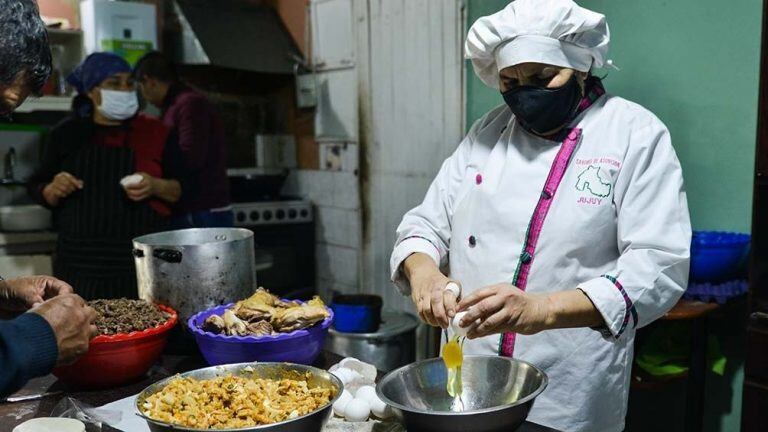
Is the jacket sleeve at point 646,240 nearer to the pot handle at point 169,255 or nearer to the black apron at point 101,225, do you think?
the pot handle at point 169,255

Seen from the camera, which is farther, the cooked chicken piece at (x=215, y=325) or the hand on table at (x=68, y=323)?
the cooked chicken piece at (x=215, y=325)

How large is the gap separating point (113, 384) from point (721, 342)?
238 centimetres

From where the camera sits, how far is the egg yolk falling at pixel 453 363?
4.68 ft

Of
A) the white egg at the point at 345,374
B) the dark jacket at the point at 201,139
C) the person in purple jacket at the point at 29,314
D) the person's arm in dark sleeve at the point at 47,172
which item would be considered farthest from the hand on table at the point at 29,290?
the dark jacket at the point at 201,139

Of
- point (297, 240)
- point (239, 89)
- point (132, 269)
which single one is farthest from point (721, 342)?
point (239, 89)

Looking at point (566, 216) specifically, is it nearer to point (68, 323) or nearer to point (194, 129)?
point (68, 323)

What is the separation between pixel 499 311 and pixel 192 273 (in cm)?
90

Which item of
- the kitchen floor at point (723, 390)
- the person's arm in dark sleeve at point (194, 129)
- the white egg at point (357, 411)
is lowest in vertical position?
the kitchen floor at point (723, 390)

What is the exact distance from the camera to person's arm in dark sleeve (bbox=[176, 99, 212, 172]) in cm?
387

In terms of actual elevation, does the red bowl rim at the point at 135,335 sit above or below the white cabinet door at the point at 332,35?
below

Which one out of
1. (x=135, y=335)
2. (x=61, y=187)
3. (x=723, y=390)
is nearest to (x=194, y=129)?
(x=61, y=187)

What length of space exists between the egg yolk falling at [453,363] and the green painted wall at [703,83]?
6.19ft

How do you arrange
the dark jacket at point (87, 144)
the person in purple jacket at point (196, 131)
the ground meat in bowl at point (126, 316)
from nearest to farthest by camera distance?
the ground meat in bowl at point (126, 316)
the dark jacket at point (87, 144)
the person in purple jacket at point (196, 131)

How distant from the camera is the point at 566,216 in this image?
5.82ft
